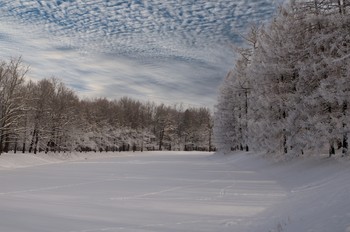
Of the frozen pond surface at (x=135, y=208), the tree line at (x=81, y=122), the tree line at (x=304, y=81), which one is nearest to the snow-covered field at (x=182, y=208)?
the frozen pond surface at (x=135, y=208)

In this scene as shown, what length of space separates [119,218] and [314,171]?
12925 mm

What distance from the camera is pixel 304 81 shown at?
2344 cm

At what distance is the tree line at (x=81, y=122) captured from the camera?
149ft

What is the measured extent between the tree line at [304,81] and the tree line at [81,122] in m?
26.2

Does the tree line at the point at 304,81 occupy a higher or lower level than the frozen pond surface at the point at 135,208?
higher

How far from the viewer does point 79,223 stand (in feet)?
30.3

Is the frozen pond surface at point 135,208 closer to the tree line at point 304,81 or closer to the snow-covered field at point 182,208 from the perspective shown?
the snow-covered field at point 182,208

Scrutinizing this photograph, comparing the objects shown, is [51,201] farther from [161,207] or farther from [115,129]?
[115,129]

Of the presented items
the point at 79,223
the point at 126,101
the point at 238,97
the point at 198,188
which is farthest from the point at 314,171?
the point at 126,101

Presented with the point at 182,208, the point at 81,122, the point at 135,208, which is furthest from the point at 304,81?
the point at 81,122

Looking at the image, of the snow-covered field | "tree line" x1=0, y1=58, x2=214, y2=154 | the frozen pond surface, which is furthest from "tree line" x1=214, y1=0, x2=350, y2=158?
"tree line" x1=0, y1=58, x2=214, y2=154

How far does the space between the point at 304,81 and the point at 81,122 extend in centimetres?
5773

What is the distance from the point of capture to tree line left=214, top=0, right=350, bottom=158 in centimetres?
1911

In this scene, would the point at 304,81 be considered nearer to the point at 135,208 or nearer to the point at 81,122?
the point at 135,208
